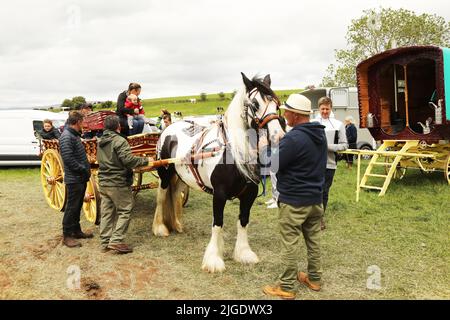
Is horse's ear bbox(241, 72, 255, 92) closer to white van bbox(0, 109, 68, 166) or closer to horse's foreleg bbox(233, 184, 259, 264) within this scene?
horse's foreleg bbox(233, 184, 259, 264)

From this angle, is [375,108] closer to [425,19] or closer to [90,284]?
[90,284]

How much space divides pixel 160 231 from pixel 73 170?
1.52 m

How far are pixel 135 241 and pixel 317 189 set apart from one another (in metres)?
2.99

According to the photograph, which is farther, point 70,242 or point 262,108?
point 70,242

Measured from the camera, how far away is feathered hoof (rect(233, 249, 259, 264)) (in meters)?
4.31

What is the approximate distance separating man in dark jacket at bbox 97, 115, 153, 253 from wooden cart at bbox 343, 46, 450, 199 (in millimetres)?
4150

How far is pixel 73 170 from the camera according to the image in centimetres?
485

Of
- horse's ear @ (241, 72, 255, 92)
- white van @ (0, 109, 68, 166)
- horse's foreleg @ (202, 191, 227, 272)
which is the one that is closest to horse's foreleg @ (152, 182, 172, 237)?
horse's foreleg @ (202, 191, 227, 272)

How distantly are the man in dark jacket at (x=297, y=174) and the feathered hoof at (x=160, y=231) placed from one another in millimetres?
2476

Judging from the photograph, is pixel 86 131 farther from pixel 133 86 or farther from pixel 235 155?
pixel 235 155

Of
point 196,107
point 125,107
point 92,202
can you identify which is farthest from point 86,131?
point 196,107

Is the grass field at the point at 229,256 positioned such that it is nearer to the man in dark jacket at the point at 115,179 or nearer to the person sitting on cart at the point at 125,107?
the man in dark jacket at the point at 115,179

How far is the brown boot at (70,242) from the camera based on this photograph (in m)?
4.88
